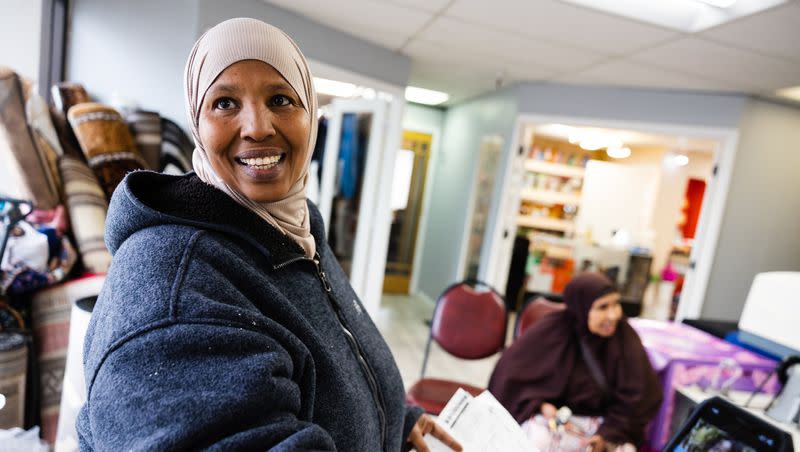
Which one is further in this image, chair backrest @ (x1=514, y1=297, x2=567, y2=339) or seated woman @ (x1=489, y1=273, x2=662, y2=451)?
chair backrest @ (x1=514, y1=297, x2=567, y2=339)

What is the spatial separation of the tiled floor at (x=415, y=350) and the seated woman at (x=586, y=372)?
3.99ft

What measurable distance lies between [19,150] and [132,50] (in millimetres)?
1200

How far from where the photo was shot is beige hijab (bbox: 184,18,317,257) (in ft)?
2.03

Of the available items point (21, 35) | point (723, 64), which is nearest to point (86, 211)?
point (21, 35)

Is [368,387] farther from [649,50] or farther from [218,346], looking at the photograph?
[649,50]

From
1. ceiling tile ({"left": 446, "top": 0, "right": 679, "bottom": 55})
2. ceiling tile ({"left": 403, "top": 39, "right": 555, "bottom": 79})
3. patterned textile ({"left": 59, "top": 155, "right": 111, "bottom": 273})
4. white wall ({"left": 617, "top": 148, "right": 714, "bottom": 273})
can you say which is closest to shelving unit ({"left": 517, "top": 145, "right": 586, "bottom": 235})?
white wall ({"left": 617, "top": 148, "right": 714, "bottom": 273})

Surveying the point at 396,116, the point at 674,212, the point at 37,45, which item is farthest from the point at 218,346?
the point at 674,212

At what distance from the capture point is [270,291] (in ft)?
1.84

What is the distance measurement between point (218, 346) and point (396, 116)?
3310mm

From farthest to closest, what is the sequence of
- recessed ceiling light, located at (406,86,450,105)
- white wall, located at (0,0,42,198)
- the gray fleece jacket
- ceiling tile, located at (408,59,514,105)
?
recessed ceiling light, located at (406,86,450,105) → ceiling tile, located at (408,59,514,105) → white wall, located at (0,0,42,198) → the gray fleece jacket

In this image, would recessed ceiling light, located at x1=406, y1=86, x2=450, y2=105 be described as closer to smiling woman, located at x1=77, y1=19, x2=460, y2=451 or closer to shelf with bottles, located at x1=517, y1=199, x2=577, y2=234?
shelf with bottles, located at x1=517, y1=199, x2=577, y2=234

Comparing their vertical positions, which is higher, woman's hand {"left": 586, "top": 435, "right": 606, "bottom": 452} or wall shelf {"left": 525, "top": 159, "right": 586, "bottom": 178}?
wall shelf {"left": 525, "top": 159, "right": 586, "bottom": 178}

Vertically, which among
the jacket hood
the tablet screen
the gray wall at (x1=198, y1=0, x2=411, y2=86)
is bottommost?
the tablet screen

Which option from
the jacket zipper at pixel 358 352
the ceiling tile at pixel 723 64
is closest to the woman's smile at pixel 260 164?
the jacket zipper at pixel 358 352
